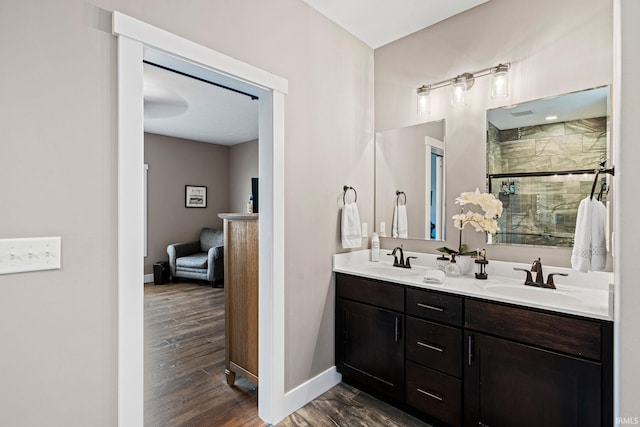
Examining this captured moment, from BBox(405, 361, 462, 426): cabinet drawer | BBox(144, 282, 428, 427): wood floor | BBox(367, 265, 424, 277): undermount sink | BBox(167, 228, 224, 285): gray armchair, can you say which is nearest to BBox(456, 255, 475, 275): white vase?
BBox(367, 265, 424, 277): undermount sink

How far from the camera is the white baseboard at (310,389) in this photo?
2127 millimetres

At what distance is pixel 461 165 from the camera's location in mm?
2350

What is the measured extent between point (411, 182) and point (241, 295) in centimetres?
159

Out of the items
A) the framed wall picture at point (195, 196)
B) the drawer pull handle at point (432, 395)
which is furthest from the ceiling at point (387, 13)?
the framed wall picture at point (195, 196)

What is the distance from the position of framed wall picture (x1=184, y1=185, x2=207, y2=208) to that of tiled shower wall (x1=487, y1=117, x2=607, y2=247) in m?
5.71

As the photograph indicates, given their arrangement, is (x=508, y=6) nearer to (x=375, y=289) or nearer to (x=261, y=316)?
(x=375, y=289)

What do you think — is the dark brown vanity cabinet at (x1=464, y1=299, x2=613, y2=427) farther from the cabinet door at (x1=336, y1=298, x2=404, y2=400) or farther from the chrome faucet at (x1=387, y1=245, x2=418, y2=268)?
the chrome faucet at (x1=387, y1=245, x2=418, y2=268)

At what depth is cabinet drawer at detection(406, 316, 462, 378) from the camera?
182 centimetres

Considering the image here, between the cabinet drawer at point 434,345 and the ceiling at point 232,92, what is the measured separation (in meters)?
1.91

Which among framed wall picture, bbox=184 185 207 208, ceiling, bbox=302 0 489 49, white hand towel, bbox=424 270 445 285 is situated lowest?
white hand towel, bbox=424 270 445 285

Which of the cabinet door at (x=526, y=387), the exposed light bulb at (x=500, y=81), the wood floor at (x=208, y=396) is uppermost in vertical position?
the exposed light bulb at (x=500, y=81)
